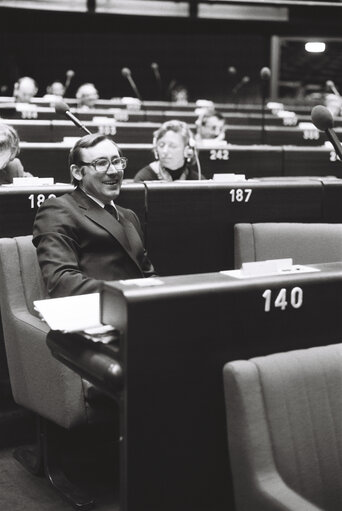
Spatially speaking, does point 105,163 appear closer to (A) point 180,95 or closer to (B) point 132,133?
(B) point 132,133

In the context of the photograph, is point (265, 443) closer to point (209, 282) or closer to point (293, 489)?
point (293, 489)

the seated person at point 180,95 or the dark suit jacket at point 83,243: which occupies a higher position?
the seated person at point 180,95

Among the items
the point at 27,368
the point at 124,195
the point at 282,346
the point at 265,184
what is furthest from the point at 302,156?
the point at 282,346

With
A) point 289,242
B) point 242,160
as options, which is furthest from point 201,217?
point 242,160

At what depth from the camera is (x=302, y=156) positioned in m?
5.73

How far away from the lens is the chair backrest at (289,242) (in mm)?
2886

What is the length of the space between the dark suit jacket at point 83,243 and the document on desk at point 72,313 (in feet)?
1.69

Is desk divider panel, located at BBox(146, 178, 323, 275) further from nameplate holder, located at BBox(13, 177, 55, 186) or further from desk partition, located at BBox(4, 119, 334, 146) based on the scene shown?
desk partition, located at BBox(4, 119, 334, 146)

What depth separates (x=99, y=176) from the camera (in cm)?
259

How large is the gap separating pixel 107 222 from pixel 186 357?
106cm

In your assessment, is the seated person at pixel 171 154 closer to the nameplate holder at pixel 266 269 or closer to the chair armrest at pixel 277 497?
the nameplate holder at pixel 266 269

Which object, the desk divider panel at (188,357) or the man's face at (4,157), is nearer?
the desk divider panel at (188,357)

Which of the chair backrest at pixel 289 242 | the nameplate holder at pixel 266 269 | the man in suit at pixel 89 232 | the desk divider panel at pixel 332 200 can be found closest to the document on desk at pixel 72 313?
the nameplate holder at pixel 266 269

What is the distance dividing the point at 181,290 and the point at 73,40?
11751mm
